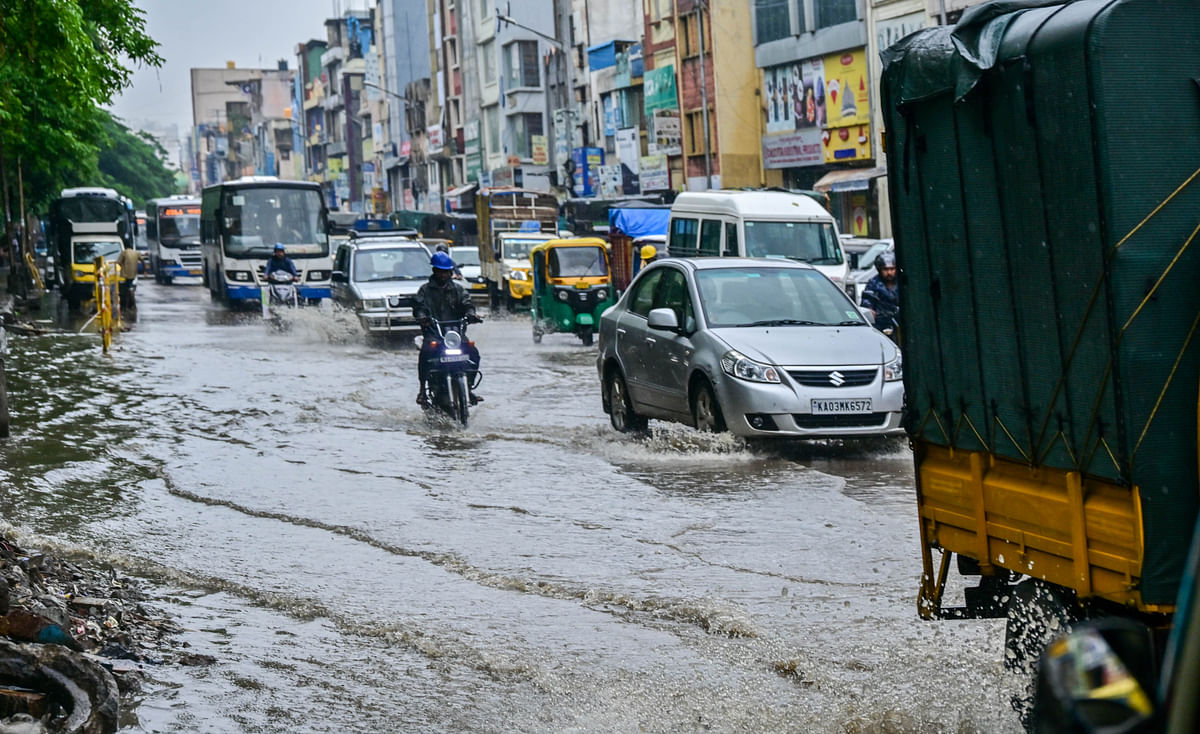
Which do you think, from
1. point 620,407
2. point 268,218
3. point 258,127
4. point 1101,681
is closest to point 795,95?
point 268,218

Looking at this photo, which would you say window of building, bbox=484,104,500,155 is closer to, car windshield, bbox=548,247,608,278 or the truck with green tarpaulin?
car windshield, bbox=548,247,608,278

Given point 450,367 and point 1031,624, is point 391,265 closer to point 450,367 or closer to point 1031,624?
point 450,367

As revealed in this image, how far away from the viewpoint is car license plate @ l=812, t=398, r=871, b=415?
12469 mm

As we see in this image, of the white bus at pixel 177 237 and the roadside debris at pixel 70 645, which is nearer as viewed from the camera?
the roadside debris at pixel 70 645

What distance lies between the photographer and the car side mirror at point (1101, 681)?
1.81 m

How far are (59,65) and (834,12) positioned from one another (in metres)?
34.2

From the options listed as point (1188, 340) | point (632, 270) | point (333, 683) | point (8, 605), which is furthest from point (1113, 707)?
point (632, 270)

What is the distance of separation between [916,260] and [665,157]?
5427 cm

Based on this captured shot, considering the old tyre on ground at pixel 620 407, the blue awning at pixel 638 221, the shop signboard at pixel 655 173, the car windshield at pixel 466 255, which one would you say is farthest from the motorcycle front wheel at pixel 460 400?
the shop signboard at pixel 655 173

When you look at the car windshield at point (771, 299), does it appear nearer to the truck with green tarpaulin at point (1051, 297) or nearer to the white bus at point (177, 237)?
the truck with green tarpaulin at point (1051, 297)

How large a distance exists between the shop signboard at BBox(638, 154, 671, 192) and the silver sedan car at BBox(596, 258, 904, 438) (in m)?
44.9

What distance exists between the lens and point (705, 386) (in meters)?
13.0

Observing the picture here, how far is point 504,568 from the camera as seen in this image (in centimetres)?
898

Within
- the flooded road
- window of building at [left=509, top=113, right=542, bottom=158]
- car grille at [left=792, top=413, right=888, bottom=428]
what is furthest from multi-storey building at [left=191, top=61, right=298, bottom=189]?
car grille at [left=792, top=413, right=888, bottom=428]
